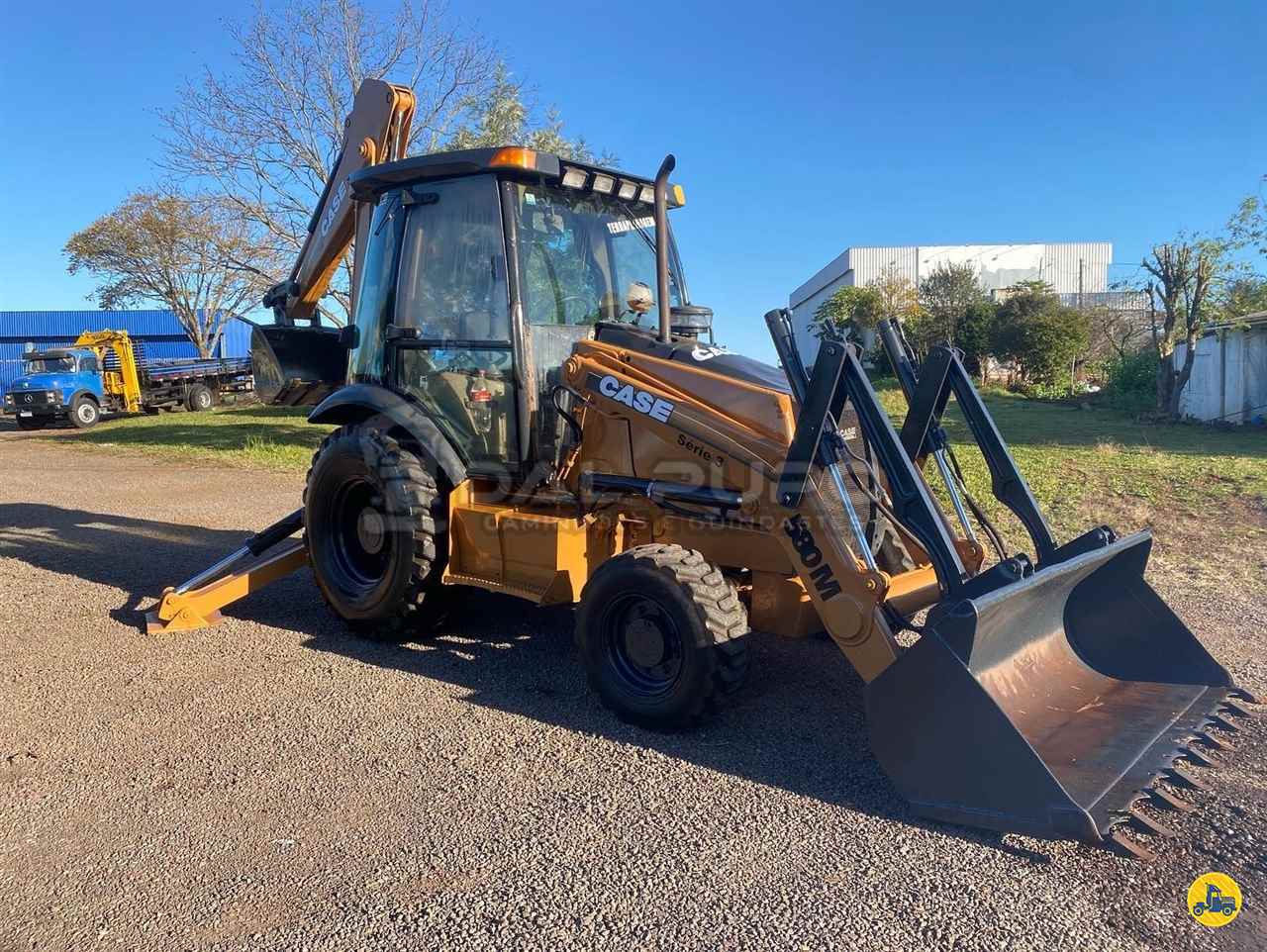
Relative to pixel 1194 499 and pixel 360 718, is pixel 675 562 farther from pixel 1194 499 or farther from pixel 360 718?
pixel 1194 499

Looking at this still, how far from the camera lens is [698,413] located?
4.32 metres

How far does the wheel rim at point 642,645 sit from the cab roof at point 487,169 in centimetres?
237

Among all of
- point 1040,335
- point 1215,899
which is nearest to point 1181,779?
point 1215,899

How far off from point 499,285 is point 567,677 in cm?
214

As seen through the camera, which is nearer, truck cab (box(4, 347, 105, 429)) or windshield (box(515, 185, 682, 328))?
windshield (box(515, 185, 682, 328))

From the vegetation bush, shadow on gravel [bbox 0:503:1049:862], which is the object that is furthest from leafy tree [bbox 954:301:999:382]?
shadow on gravel [bbox 0:503:1049:862]

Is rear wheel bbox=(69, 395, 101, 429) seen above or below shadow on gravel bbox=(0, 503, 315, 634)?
above

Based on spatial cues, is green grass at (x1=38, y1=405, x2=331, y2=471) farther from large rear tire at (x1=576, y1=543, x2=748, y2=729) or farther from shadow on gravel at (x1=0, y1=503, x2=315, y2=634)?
large rear tire at (x1=576, y1=543, x2=748, y2=729)

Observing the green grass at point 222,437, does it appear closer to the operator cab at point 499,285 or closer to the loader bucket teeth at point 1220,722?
the operator cab at point 499,285

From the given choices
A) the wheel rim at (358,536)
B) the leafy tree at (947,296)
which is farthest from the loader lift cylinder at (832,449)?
the leafy tree at (947,296)

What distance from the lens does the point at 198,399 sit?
29.9 m

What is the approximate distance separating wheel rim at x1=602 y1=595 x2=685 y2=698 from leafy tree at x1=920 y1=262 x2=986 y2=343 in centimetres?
3030

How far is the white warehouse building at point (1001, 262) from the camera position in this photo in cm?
4894

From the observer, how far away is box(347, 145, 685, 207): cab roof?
4.83 m
